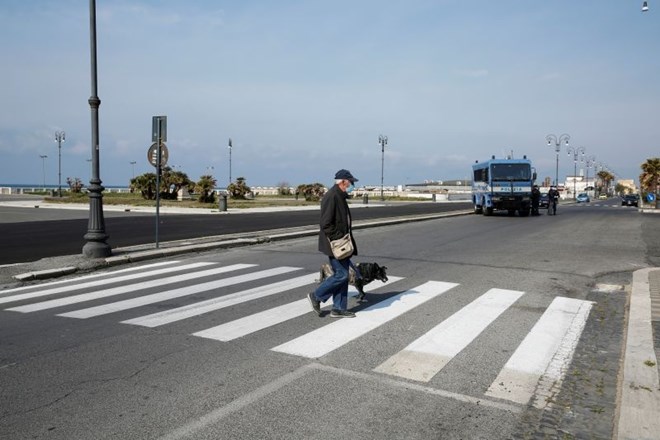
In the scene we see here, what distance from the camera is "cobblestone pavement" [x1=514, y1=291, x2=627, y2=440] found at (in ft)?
12.6

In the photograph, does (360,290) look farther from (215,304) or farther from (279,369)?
(279,369)

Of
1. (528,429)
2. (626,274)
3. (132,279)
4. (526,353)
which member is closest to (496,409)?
(528,429)

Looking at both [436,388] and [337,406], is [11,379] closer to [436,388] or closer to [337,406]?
[337,406]

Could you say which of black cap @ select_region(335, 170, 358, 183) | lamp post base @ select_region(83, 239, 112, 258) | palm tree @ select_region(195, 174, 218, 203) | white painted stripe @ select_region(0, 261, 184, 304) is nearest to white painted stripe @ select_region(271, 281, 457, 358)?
black cap @ select_region(335, 170, 358, 183)

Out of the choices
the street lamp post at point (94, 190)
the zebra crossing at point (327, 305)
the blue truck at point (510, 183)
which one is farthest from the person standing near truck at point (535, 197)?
the street lamp post at point (94, 190)

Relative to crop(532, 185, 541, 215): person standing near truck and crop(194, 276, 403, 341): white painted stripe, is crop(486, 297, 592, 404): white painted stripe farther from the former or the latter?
crop(532, 185, 541, 215): person standing near truck

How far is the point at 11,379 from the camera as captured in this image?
464cm

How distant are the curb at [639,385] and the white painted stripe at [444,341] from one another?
1514 millimetres

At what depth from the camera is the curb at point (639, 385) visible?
3.78 metres

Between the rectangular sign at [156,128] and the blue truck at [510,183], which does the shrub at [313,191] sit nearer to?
the blue truck at [510,183]

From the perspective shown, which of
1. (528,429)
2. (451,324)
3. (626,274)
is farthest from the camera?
(626,274)

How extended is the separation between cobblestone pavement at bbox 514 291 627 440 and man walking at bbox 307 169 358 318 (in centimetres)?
275

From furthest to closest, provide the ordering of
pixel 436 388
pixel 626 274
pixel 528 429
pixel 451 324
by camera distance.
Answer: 1. pixel 626 274
2. pixel 451 324
3. pixel 436 388
4. pixel 528 429

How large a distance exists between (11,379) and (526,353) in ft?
15.9
